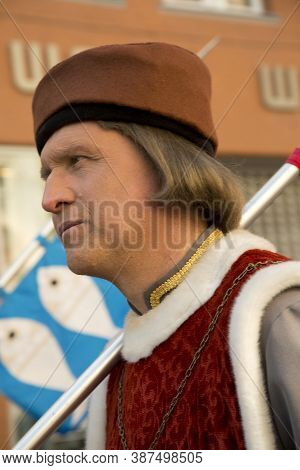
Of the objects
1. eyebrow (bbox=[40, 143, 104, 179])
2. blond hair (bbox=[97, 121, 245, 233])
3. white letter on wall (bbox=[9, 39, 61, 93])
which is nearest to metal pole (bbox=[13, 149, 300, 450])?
blond hair (bbox=[97, 121, 245, 233])

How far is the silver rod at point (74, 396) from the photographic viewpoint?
1396mm

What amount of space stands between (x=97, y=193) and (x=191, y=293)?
0.79ft

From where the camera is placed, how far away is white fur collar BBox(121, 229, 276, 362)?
1178 mm

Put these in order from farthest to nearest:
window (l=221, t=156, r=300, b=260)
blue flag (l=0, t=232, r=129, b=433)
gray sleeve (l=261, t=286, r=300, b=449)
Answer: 1. window (l=221, t=156, r=300, b=260)
2. blue flag (l=0, t=232, r=129, b=433)
3. gray sleeve (l=261, t=286, r=300, b=449)

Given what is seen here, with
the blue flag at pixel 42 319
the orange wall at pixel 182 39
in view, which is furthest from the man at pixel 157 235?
the orange wall at pixel 182 39

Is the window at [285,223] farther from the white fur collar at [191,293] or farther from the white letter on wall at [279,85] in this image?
the white fur collar at [191,293]

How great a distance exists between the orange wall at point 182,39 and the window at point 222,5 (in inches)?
2.0

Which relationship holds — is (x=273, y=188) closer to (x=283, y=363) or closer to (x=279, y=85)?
(x=283, y=363)

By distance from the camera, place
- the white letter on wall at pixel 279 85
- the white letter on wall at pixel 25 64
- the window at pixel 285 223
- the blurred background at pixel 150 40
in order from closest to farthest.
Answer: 1. the blurred background at pixel 150 40
2. the white letter on wall at pixel 279 85
3. the white letter on wall at pixel 25 64
4. the window at pixel 285 223

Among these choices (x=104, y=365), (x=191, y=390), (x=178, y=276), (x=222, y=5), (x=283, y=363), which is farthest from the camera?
(x=222, y=5)

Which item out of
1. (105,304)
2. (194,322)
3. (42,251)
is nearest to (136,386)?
(194,322)

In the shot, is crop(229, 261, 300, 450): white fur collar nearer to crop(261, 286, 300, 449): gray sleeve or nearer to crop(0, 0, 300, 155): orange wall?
crop(261, 286, 300, 449): gray sleeve

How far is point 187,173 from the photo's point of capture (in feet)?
4.22

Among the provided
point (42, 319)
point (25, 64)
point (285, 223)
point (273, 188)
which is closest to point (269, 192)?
point (273, 188)
